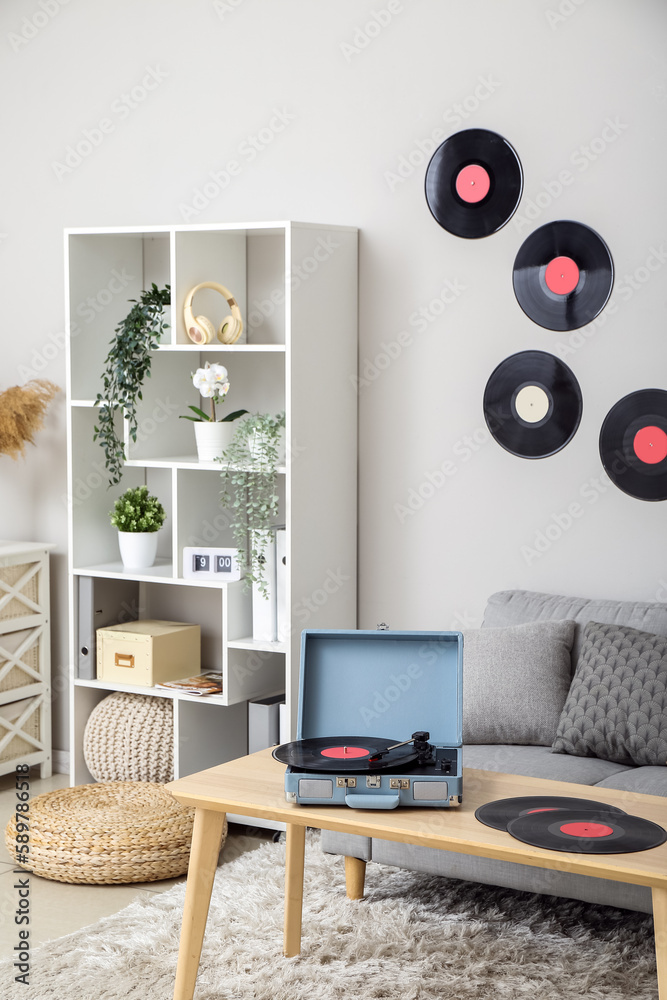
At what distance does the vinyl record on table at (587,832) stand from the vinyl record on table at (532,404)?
1.56 metres

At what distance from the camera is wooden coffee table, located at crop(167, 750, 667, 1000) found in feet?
6.12

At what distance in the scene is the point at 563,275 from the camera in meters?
3.40

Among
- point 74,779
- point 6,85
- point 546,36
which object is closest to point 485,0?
point 546,36

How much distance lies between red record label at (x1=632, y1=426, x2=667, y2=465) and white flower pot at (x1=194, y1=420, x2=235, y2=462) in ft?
4.30

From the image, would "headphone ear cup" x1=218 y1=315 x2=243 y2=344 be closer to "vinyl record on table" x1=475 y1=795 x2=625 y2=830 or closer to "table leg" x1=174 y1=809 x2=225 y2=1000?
"table leg" x1=174 y1=809 x2=225 y2=1000

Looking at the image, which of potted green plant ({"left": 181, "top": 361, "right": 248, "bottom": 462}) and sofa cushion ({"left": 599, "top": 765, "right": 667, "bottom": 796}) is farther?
potted green plant ({"left": 181, "top": 361, "right": 248, "bottom": 462})

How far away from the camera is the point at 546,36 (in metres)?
3.37

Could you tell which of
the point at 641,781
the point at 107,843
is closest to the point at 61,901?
the point at 107,843

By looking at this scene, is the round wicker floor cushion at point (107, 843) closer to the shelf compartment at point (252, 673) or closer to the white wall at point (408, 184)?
the shelf compartment at point (252, 673)

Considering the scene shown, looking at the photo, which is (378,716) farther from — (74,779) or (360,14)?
(360,14)

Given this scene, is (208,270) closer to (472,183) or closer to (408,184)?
(408,184)

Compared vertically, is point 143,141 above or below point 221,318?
above

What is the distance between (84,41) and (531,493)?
2426 mm

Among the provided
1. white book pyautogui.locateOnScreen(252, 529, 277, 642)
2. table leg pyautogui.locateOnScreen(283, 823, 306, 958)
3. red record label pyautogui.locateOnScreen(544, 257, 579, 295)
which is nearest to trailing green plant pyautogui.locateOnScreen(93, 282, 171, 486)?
white book pyautogui.locateOnScreen(252, 529, 277, 642)
